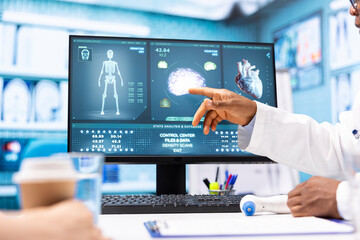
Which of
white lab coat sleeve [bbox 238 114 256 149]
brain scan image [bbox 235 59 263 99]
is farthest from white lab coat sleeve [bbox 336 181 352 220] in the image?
brain scan image [bbox 235 59 263 99]

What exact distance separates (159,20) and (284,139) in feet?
9.05

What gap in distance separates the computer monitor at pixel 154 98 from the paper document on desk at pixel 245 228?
0.46m

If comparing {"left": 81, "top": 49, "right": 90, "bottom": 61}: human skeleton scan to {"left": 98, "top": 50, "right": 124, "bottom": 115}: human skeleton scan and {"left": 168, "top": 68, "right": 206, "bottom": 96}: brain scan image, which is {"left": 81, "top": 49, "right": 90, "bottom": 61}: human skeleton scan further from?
{"left": 168, "top": 68, "right": 206, "bottom": 96}: brain scan image

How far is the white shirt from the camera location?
1110 mm

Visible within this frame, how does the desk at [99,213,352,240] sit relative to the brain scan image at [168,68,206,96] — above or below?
below

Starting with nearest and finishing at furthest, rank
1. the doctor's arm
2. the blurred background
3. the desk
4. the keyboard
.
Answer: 1. the desk
2. the keyboard
3. the doctor's arm
4. the blurred background

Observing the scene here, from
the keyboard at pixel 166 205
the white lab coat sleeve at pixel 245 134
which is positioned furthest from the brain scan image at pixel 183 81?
the keyboard at pixel 166 205

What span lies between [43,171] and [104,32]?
303 cm

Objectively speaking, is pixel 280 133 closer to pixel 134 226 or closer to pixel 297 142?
pixel 297 142

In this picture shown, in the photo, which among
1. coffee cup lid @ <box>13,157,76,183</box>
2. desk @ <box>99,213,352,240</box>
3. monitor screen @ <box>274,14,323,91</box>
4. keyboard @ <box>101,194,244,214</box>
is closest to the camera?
coffee cup lid @ <box>13,157,76,183</box>

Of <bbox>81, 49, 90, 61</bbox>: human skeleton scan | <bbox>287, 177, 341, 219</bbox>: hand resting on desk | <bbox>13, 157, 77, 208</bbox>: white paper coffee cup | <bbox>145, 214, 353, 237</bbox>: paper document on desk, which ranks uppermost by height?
<bbox>81, 49, 90, 61</bbox>: human skeleton scan

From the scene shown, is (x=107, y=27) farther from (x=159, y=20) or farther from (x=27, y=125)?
(x=27, y=125)

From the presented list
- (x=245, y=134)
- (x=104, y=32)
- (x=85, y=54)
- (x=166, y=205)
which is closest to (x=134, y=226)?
(x=166, y=205)

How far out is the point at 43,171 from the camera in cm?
46
